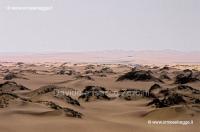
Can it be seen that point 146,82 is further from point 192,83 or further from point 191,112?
point 191,112

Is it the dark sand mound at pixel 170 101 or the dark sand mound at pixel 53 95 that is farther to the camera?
the dark sand mound at pixel 53 95

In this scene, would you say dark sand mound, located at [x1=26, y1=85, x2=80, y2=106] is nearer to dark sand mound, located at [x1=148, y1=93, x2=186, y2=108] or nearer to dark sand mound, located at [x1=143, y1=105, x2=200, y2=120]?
dark sand mound, located at [x1=148, y1=93, x2=186, y2=108]

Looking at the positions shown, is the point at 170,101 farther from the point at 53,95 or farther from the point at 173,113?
the point at 53,95

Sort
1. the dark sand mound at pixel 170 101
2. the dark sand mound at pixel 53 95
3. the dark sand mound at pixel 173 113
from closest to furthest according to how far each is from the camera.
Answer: the dark sand mound at pixel 173 113
the dark sand mound at pixel 170 101
the dark sand mound at pixel 53 95

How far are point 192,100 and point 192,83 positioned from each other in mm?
8065

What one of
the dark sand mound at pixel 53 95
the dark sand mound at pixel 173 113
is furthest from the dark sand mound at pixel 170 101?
the dark sand mound at pixel 53 95

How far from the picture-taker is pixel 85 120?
8.57 meters

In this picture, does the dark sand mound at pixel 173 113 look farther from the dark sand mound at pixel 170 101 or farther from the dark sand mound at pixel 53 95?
the dark sand mound at pixel 53 95

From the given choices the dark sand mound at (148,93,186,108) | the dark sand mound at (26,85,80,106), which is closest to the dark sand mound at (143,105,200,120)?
the dark sand mound at (148,93,186,108)

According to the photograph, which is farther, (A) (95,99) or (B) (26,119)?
(A) (95,99)

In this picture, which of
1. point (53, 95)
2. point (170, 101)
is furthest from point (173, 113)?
point (53, 95)

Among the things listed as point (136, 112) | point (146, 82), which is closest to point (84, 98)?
point (136, 112)

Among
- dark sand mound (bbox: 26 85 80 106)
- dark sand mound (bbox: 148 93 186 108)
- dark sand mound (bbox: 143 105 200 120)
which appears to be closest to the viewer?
dark sand mound (bbox: 143 105 200 120)

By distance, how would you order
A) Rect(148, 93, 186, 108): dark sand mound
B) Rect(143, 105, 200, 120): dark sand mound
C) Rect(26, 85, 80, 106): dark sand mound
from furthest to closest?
1. Rect(26, 85, 80, 106): dark sand mound
2. Rect(148, 93, 186, 108): dark sand mound
3. Rect(143, 105, 200, 120): dark sand mound
